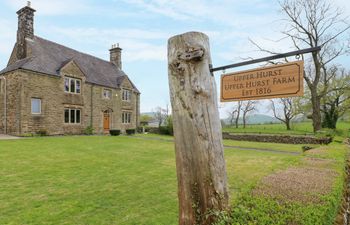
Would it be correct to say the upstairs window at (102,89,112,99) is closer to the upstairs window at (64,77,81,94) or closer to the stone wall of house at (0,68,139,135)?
the stone wall of house at (0,68,139,135)

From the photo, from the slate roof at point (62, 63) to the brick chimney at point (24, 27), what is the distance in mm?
563

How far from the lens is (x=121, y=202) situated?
504 cm

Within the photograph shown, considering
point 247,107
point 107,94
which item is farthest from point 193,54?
point 247,107

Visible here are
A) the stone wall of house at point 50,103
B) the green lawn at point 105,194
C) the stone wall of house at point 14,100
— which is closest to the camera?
the green lawn at point 105,194

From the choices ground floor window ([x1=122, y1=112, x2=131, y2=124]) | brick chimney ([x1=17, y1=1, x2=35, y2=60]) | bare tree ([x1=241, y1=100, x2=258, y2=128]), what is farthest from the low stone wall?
bare tree ([x1=241, y1=100, x2=258, y2=128])

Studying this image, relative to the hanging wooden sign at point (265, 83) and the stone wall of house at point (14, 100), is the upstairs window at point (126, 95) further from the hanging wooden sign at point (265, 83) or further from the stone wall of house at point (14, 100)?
the hanging wooden sign at point (265, 83)

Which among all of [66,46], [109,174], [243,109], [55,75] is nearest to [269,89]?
[109,174]

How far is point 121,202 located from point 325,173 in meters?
4.73

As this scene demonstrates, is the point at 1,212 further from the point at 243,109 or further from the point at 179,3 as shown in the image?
the point at 243,109

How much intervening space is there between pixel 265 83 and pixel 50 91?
923 inches

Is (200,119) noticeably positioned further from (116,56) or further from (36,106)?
(116,56)

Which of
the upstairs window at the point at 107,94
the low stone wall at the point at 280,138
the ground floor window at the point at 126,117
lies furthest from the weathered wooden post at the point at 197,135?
the ground floor window at the point at 126,117

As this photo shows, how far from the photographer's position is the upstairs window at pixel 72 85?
77.9 ft

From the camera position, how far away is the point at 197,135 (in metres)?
2.77
